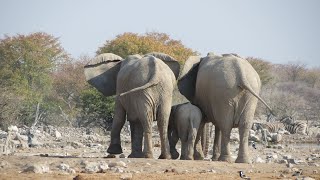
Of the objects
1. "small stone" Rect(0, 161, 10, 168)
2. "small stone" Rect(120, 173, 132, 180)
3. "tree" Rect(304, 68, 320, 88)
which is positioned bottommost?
"small stone" Rect(120, 173, 132, 180)

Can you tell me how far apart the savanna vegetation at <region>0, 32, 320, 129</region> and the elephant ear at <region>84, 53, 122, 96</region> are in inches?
697

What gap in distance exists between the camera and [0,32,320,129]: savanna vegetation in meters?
39.2

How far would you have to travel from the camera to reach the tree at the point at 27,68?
46000 millimetres

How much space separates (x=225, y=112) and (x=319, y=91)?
58.1 metres

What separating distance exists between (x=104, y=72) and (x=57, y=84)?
35399 millimetres

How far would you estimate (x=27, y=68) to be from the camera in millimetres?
A: 49125

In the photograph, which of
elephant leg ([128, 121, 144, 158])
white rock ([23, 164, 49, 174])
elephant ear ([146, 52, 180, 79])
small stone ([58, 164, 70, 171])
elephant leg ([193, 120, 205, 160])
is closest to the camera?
white rock ([23, 164, 49, 174])

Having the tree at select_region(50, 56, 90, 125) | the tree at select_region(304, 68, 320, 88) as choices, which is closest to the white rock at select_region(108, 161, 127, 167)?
the tree at select_region(50, 56, 90, 125)

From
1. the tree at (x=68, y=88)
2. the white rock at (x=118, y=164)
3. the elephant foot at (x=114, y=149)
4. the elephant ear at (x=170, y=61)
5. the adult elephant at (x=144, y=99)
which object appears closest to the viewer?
the white rock at (x=118, y=164)

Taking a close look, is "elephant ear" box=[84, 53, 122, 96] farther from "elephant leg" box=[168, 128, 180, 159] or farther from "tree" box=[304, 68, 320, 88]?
"tree" box=[304, 68, 320, 88]

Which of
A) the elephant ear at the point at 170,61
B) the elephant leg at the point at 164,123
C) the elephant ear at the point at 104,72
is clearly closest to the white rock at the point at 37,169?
the elephant leg at the point at 164,123

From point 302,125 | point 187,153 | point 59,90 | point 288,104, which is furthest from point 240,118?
point 288,104

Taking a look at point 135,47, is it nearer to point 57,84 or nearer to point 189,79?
point 57,84

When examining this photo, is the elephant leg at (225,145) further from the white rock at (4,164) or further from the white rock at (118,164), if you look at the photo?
the white rock at (4,164)
